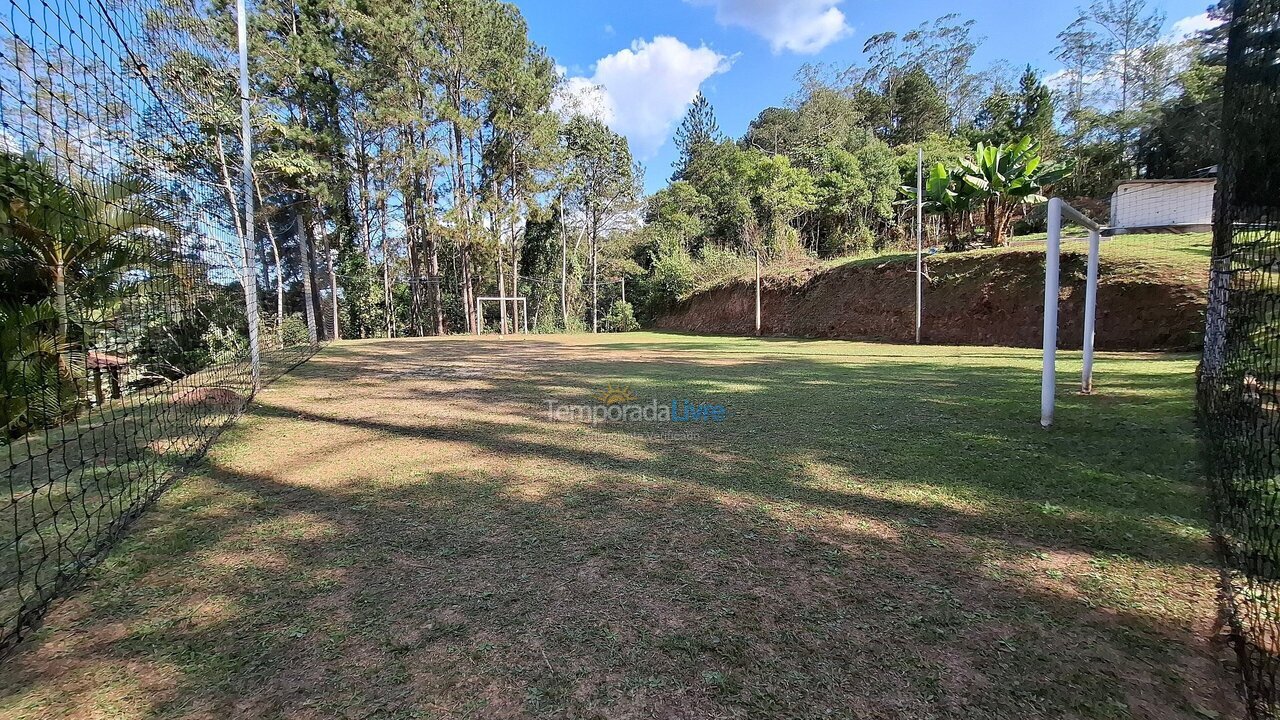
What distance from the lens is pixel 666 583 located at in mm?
1989

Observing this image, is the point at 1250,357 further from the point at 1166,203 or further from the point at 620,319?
the point at 620,319

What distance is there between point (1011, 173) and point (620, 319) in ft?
58.1

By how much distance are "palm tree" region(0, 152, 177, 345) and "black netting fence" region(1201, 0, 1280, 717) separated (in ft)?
21.6

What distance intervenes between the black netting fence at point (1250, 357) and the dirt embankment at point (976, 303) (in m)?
7.46

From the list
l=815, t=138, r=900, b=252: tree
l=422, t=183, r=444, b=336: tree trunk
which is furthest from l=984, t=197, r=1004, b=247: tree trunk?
l=422, t=183, r=444, b=336: tree trunk

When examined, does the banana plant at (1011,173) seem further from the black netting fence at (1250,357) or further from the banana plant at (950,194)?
the black netting fence at (1250,357)

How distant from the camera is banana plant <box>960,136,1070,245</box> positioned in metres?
12.9

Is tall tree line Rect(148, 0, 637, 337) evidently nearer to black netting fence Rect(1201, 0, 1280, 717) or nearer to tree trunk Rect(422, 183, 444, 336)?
tree trunk Rect(422, 183, 444, 336)

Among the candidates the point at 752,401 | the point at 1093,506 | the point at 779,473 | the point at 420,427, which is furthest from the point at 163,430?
the point at 1093,506

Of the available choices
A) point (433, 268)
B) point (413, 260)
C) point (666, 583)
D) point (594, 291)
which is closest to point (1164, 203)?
point (666, 583)

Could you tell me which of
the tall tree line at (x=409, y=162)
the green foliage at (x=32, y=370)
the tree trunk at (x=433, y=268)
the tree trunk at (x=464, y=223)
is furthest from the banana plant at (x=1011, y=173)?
the tree trunk at (x=433, y=268)

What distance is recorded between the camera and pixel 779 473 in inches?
126

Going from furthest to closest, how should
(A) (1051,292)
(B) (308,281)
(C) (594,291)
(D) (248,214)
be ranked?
(C) (594,291), (B) (308,281), (D) (248,214), (A) (1051,292)

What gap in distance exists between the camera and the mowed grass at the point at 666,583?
1417mm
